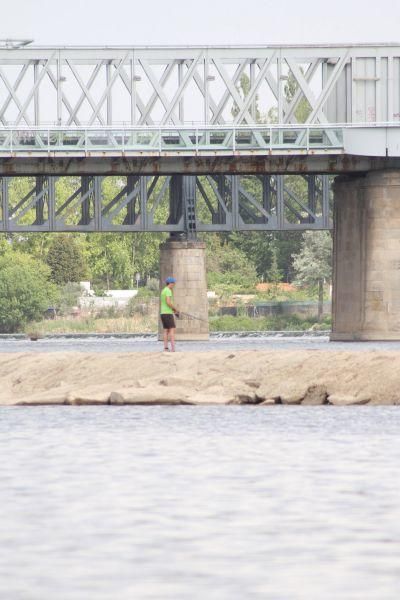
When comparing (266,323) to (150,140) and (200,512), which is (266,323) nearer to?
(150,140)

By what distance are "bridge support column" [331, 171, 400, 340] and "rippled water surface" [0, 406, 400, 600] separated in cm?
4433

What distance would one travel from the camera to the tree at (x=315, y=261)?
12194 cm

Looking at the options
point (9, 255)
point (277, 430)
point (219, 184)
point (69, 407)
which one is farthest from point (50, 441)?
point (9, 255)

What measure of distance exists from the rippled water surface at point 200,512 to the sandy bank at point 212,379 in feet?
15.8

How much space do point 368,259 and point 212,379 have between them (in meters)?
39.4

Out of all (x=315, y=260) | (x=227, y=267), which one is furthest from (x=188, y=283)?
→ (x=227, y=267)

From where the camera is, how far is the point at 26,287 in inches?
4259

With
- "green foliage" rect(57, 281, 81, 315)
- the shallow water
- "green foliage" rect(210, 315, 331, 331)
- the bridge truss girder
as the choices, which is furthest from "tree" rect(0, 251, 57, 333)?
the bridge truss girder

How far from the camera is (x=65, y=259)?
126 meters

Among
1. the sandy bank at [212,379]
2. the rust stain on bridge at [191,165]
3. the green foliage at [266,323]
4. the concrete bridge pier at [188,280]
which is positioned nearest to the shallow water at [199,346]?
the concrete bridge pier at [188,280]

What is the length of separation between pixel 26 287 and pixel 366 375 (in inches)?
3167

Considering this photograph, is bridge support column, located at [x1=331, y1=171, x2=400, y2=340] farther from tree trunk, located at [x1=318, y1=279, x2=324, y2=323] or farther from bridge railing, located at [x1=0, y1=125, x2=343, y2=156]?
tree trunk, located at [x1=318, y1=279, x2=324, y2=323]

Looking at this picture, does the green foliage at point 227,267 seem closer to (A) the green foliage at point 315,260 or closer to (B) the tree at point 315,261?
(B) the tree at point 315,261

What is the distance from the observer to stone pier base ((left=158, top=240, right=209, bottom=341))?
263 feet
